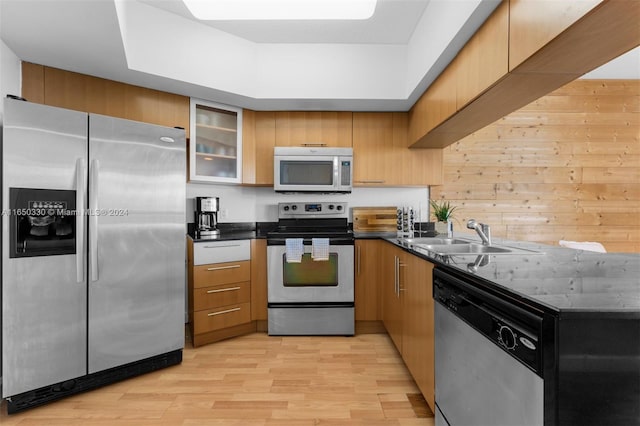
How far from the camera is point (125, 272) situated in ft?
6.67

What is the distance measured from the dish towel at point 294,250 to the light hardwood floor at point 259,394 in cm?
73

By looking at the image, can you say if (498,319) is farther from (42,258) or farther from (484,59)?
(42,258)

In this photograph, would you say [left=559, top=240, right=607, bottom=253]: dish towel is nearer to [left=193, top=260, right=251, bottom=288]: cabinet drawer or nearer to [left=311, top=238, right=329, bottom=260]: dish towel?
[left=311, top=238, right=329, bottom=260]: dish towel

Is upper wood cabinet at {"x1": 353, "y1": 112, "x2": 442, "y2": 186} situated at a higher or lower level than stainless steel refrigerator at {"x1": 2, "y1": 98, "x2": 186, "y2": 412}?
higher

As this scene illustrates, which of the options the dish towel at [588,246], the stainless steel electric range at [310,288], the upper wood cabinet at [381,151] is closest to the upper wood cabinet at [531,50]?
the upper wood cabinet at [381,151]

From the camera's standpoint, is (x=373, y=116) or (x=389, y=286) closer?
(x=389, y=286)

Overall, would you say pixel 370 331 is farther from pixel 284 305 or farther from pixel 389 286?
pixel 284 305

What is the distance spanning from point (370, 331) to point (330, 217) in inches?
47.7

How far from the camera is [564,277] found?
101cm

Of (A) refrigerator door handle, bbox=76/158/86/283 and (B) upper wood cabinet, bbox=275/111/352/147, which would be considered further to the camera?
(B) upper wood cabinet, bbox=275/111/352/147

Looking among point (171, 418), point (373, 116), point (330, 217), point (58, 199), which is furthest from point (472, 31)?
point (171, 418)

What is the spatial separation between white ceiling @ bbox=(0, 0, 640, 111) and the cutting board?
1.08 m

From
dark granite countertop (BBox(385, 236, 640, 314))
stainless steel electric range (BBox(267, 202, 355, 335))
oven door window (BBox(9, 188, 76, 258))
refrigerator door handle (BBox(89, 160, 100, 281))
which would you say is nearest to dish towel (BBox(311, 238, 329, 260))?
stainless steel electric range (BBox(267, 202, 355, 335))

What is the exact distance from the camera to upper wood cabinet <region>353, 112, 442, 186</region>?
313 centimetres
